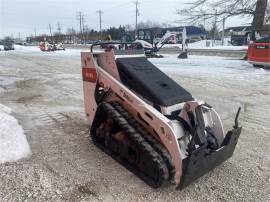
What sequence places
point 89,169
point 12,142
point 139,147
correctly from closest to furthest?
1. point 139,147
2. point 89,169
3. point 12,142

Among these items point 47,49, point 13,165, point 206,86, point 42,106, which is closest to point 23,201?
point 13,165

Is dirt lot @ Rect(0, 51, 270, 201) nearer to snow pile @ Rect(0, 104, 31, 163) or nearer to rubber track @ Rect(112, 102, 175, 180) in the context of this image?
snow pile @ Rect(0, 104, 31, 163)

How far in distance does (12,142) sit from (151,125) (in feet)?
6.87

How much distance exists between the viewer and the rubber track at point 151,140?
301 cm

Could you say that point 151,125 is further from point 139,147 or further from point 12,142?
point 12,142

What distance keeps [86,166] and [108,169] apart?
28 centimetres

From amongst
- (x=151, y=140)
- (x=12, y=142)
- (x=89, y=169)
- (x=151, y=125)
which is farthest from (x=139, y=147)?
(x=12, y=142)

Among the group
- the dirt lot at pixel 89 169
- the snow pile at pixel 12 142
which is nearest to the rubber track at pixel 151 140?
the dirt lot at pixel 89 169

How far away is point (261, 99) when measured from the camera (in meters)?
7.36

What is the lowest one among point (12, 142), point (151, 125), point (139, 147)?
point (12, 142)

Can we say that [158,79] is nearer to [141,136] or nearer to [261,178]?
[141,136]

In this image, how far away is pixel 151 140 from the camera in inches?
125

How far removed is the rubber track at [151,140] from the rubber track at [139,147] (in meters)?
0.03

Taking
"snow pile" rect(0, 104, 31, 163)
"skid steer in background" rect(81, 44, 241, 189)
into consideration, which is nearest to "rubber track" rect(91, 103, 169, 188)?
"skid steer in background" rect(81, 44, 241, 189)
